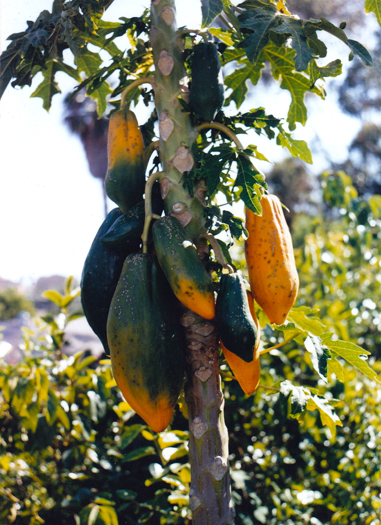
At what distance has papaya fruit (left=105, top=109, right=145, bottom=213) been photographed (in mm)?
959

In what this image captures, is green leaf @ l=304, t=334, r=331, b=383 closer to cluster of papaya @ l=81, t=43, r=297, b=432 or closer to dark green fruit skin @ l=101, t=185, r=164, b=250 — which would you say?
cluster of papaya @ l=81, t=43, r=297, b=432

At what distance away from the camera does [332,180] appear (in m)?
2.62

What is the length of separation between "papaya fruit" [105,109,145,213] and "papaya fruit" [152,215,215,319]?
141 mm

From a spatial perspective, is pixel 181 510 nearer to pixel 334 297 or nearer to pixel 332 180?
pixel 334 297

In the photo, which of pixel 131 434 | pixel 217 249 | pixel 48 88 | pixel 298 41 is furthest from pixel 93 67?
pixel 131 434

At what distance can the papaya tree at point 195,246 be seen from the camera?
32.9 inches

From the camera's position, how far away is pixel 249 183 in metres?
0.94

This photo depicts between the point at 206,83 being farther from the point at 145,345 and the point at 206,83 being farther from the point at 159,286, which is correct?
the point at 145,345

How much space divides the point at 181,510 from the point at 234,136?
1.21m

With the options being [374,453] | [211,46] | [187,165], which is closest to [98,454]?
[374,453]

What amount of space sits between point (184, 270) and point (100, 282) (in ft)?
0.71

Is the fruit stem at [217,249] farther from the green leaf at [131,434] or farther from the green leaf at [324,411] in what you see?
the green leaf at [131,434]

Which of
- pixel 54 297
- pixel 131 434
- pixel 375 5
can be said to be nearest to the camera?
pixel 375 5

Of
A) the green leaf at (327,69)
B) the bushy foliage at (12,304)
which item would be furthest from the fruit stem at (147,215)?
the bushy foliage at (12,304)
